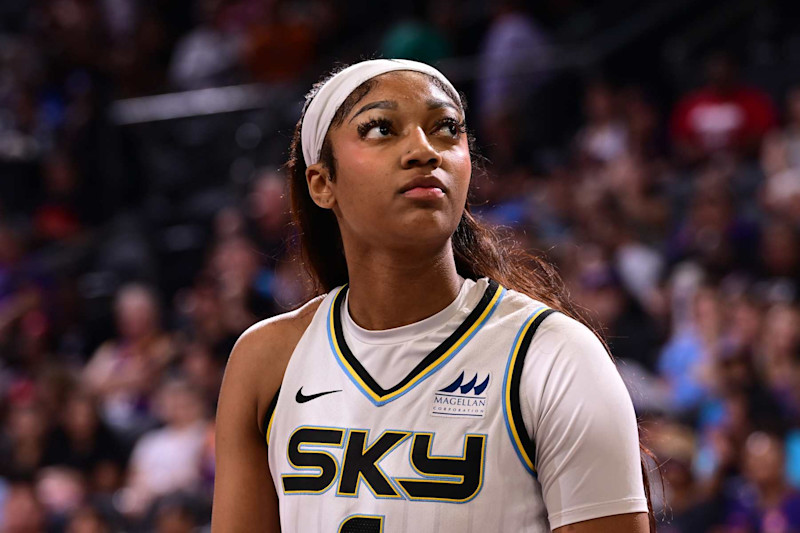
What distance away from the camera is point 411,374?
1963 millimetres

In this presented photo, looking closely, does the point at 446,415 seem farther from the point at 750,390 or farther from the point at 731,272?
the point at 731,272

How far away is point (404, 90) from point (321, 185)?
0.79ft

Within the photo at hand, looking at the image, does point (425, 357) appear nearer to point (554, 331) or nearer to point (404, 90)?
point (554, 331)

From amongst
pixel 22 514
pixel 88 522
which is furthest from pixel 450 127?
pixel 22 514

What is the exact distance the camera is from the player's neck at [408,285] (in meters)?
2.03

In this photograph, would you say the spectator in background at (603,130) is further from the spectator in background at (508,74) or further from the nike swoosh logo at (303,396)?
the nike swoosh logo at (303,396)

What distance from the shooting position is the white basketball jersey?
1.83 meters

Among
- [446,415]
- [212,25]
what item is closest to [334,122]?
[446,415]

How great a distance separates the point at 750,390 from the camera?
4.89 meters

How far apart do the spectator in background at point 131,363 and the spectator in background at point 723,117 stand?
3248mm

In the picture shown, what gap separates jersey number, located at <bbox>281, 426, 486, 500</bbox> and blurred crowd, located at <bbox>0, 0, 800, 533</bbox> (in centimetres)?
186

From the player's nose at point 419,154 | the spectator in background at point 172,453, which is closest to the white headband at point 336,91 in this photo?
the player's nose at point 419,154

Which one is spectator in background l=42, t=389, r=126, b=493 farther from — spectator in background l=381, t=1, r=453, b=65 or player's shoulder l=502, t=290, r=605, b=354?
player's shoulder l=502, t=290, r=605, b=354

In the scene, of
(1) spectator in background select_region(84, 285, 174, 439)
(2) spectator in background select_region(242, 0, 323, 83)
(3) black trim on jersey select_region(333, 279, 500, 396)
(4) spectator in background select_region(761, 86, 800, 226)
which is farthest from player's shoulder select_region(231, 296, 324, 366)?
(2) spectator in background select_region(242, 0, 323, 83)
